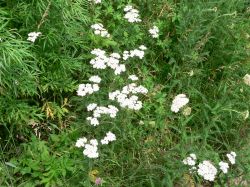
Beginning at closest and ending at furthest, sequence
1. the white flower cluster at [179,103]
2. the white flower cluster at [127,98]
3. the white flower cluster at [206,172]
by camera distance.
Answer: the white flower cluster at [206,172]
the white flower cluster at [127,98]
the white flower cluster at [179,103]

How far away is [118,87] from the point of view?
367 centimetres

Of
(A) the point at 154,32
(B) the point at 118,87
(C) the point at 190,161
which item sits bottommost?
(B) the point at 118,87

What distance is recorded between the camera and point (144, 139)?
357cm

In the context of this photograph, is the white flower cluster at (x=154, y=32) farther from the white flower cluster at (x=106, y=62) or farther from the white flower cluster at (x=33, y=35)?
the white flower cluster at (x=33, y=35)

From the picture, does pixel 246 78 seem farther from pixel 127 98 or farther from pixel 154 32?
pixel 127 98

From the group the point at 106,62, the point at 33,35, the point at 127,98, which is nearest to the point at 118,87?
the point at 106,62

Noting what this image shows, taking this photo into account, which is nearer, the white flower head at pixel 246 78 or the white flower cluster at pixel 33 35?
the white flower cluster at pixel 33 35

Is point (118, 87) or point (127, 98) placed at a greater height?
point (127, 98)

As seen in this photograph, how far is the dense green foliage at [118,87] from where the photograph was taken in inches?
126

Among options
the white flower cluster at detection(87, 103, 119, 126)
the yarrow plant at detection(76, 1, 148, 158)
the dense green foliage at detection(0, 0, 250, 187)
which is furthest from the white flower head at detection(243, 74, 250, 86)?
the white flower cluster at detection(87, 103, 119, 126)

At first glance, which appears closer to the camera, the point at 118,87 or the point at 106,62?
the point at 106,62

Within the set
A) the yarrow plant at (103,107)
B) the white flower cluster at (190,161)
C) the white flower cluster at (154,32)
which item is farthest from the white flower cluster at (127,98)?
the white flower cluster at (154,32)

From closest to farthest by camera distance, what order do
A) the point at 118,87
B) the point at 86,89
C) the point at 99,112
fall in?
the point at 99,112, the point at 86,89, the point at 118,87

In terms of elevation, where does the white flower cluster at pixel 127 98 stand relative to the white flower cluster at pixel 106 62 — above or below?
below
